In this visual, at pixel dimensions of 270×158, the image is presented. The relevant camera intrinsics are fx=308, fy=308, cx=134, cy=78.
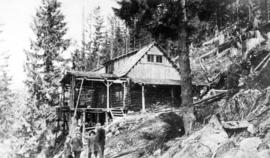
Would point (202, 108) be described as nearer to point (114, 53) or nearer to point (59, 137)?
point (59, 137)

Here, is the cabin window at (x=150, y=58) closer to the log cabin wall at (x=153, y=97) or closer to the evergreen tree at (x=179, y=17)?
the log cabin wall at (x=153, y=97)

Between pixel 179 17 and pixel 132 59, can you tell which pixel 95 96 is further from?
pixel 179 17

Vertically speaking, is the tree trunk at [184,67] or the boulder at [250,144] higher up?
the tree trunk at [184,67]

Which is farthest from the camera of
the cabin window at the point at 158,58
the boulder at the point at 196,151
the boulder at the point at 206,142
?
the cabin window at the point at 158,58

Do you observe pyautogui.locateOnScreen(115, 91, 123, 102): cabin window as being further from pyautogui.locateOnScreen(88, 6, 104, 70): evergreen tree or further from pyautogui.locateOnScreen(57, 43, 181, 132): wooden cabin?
pyautogui.locateOnScreen(88, 6, 104, 70): evergreen tree

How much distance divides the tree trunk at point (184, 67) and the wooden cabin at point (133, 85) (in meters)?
14.1

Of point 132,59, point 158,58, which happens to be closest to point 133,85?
point 132,59

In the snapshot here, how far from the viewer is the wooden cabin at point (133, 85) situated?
2920 cm

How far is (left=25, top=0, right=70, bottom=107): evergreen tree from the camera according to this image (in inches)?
1293

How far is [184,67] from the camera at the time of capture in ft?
46.6

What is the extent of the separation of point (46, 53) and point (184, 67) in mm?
23734

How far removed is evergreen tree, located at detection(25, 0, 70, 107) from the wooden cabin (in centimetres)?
191

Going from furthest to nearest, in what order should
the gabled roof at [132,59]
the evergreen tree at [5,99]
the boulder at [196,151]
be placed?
the gabled roof at [132,59] < the evergreen tree at [5,99] < the boulder at [196,151]

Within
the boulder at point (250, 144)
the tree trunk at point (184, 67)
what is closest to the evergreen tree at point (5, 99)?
the tree trunk at point (184, 67)
